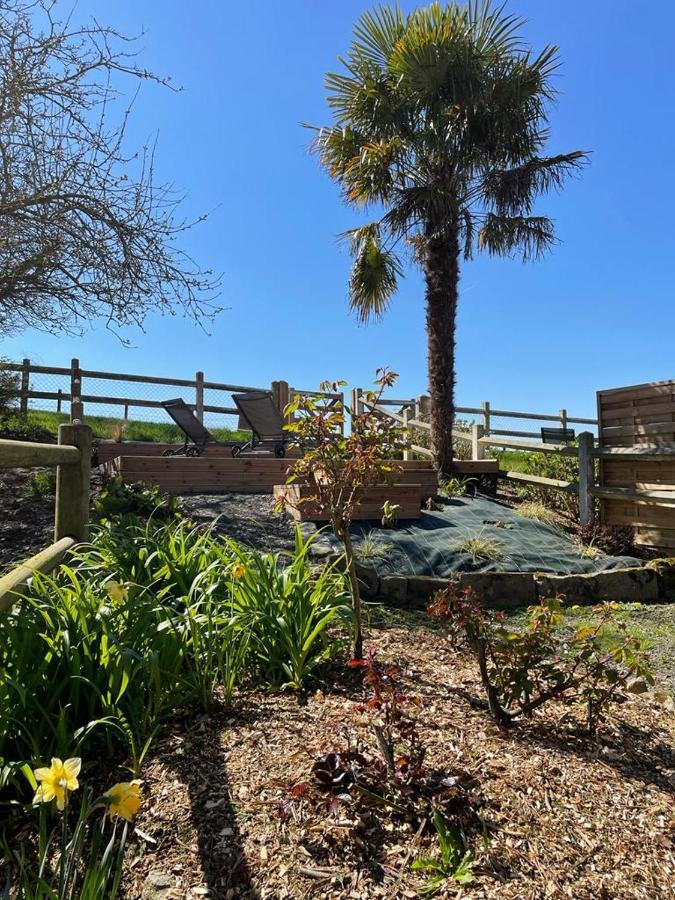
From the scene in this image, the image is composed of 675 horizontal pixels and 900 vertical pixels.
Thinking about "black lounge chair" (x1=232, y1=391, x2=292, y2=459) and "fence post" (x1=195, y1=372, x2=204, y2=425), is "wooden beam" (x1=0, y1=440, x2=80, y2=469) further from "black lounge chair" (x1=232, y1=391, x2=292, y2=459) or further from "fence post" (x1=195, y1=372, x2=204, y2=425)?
"fence post" (x1=195, y1=372, x2=204, y2=425)

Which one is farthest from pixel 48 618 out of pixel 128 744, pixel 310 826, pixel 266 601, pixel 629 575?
pixel 629 575

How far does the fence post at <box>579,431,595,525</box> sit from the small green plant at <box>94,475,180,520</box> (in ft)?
17.1

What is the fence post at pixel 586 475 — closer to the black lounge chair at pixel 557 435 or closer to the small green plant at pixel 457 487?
the black lounge chair at pixel 557 435

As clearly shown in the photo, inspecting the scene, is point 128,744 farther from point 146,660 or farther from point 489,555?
point 489,555

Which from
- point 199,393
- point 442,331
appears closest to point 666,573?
point 442,331

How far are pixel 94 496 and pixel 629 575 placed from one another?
214 inches

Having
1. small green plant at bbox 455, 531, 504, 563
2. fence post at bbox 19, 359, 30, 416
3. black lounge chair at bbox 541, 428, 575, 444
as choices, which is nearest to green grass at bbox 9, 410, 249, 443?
fence post at bbox 19, 359, 30, 416

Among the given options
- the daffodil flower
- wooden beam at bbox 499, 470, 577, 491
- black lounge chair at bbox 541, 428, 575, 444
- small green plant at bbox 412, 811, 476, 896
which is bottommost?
small green plant at bbox 412, 811, 476, 896

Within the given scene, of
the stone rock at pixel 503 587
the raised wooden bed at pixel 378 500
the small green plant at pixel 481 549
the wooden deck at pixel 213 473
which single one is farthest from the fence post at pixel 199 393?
the stone rock at pixel 503 587

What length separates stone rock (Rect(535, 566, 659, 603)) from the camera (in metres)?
5.12

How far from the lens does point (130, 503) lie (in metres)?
4.87

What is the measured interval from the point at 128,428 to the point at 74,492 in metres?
9.07

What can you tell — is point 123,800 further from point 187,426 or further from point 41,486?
point 187,426

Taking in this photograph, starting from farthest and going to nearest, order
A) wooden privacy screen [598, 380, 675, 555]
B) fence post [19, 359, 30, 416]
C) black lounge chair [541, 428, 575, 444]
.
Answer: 1. fence post [19, 359, 30, 416]
2. black lounge chair [541, 428, 575, 444]
3. wooden privacy screen [598, 380, 675, 555]
